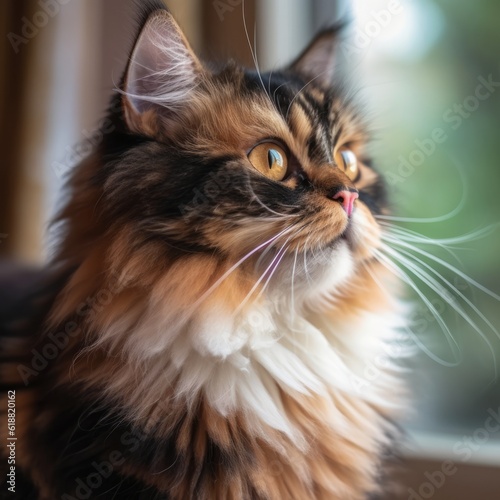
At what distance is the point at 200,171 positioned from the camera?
94cm

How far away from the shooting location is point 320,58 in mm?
1268

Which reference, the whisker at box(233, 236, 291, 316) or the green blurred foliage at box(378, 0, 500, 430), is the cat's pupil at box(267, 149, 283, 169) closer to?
the whisker at box(233, 236, 291, 316)

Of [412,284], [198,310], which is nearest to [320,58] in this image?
[412,284]

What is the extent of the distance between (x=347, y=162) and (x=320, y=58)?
0.28m

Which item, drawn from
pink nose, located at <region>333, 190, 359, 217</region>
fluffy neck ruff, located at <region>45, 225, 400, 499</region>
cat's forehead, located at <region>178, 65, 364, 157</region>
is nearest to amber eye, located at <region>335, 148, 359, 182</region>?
cat's forehead, located at <region>178, 65, 364, 157</region>

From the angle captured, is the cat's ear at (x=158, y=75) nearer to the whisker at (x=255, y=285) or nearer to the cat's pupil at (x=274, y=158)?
the cat's pupil at (x=274, y=158)

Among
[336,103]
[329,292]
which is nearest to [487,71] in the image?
[336,103]

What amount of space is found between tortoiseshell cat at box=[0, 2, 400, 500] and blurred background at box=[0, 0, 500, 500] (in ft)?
1.22

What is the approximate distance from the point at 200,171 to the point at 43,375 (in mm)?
464

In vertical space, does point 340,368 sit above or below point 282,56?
below

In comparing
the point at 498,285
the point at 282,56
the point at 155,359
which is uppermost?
the point at 282,56

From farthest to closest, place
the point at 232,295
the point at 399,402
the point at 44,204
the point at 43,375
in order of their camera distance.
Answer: the point at 44,204 → the point at 399,402 → the point at 43,375 → the point at 232,295

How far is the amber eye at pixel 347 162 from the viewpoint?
1.14m

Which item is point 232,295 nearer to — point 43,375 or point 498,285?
point 43,375
